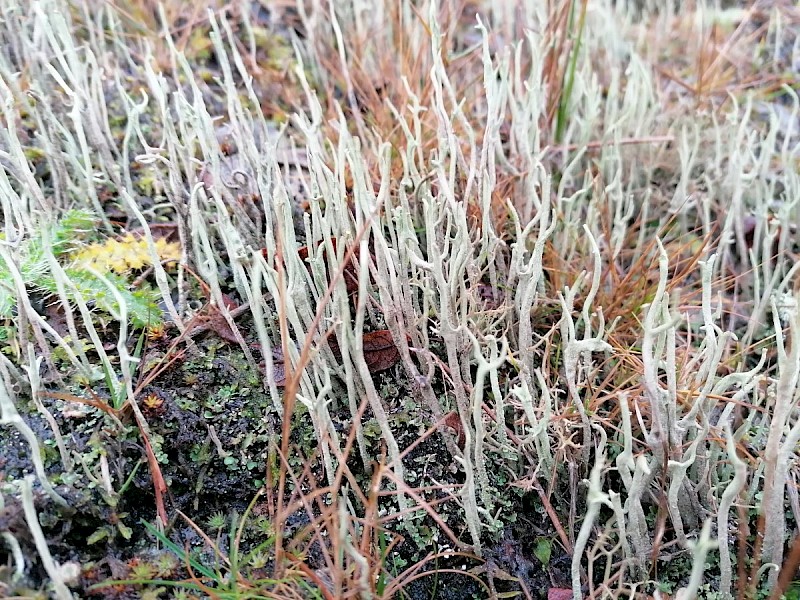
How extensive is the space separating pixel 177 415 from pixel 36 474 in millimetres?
251

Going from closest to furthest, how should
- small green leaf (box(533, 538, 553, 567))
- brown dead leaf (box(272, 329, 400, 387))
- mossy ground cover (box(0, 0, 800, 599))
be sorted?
1. mossy ground cover (box(0, 0, 800, 599))
2. small green leaf (box(533, 538, 553, 567))
3. brown dead leaf (box(272, 329, 400, 387))

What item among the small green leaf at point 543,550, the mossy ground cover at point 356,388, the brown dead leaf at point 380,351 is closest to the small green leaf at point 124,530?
the mossy ground cover at point 356,388

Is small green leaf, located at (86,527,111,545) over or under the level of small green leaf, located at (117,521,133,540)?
over

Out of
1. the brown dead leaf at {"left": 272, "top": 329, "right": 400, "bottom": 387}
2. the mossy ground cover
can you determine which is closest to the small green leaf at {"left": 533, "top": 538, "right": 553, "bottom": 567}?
the mossy ground cover

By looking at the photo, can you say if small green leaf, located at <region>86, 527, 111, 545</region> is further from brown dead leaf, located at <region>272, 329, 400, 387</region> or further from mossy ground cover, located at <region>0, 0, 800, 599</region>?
brown dead leaf, located at <region>272, 329, 400, 387</region>

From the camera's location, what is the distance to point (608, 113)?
193cm

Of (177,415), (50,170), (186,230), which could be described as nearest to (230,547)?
(177,415)

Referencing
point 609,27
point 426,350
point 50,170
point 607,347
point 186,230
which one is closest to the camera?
point 607,347

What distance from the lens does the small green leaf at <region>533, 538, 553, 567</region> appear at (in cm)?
120

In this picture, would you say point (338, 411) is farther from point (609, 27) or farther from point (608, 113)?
point (609, 27)

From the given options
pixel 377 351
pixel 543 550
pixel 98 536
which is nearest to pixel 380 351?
pixel 377 351

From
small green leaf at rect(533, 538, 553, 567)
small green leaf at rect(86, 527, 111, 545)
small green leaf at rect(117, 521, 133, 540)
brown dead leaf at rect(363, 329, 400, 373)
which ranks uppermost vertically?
brown dead leaf at rect(363, 329, 400, 373)

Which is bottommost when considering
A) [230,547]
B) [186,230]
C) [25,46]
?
[230,547]

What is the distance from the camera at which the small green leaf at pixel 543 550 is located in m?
1.20
